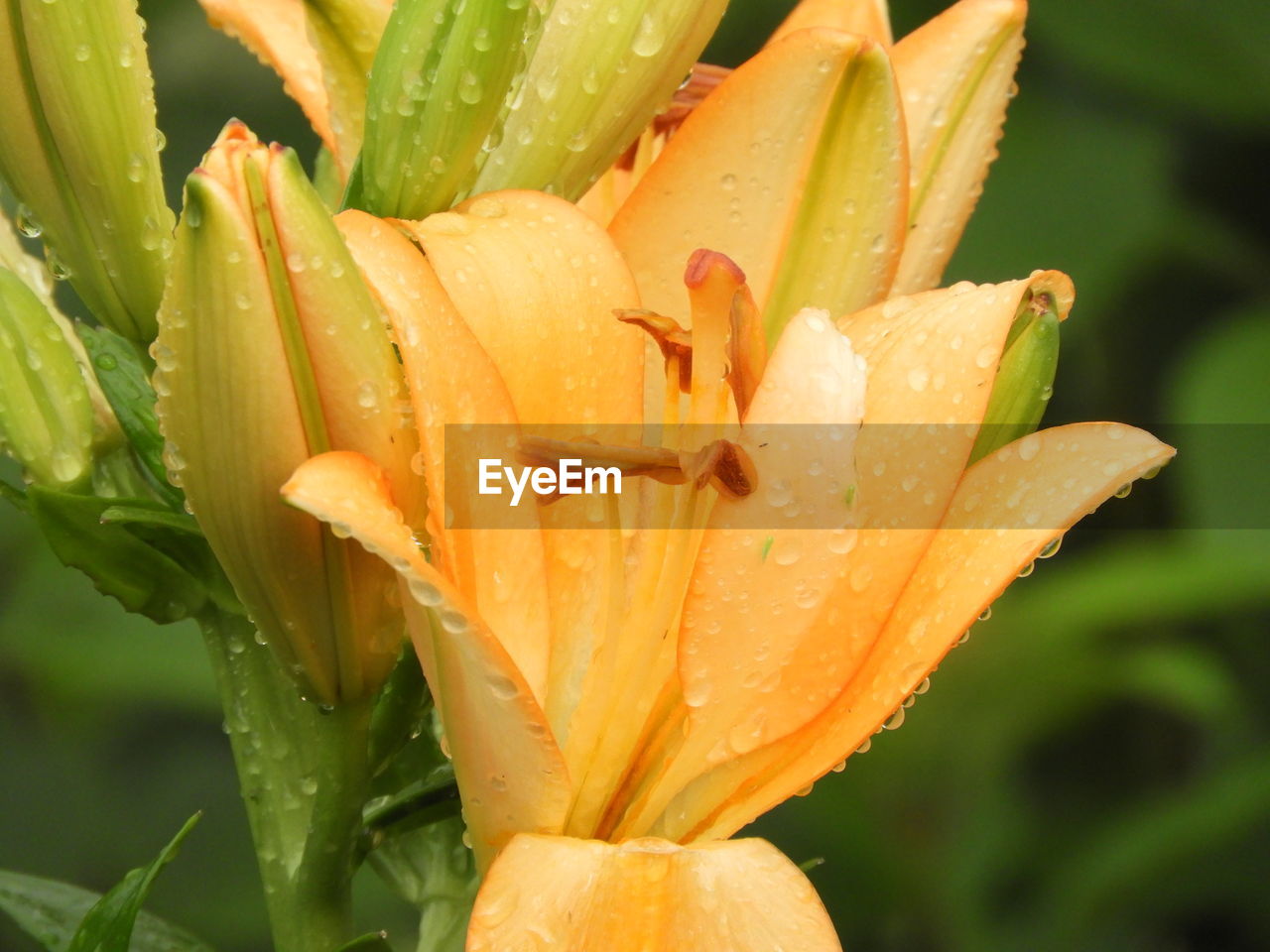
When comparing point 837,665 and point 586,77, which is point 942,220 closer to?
point 586,77

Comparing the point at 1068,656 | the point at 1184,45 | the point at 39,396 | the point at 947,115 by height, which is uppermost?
the point at 947,115

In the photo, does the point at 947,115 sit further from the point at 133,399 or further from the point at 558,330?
the point at 133,399

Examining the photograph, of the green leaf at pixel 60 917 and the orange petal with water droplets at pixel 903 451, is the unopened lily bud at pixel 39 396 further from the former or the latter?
the orange petal with water droplets at pixel 903 451

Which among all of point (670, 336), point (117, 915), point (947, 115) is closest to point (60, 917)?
point (117, 915)

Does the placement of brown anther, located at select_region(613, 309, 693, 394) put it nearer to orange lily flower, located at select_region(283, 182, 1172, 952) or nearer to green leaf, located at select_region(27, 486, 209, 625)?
orange lily flower, located at select_region(283, 182, 1172, 952)

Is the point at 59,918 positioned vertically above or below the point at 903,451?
below

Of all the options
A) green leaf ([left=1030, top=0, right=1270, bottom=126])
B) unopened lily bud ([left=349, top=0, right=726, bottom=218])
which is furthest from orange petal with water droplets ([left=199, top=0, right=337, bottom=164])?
green leaf ([left=1030, top=0, right=1270, bottom=126])

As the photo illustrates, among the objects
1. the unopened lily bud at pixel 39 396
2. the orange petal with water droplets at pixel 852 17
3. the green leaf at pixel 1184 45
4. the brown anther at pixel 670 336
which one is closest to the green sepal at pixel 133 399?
the unopened lily bud at pixel 39 396

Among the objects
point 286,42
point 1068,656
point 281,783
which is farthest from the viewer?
point 1068,656
